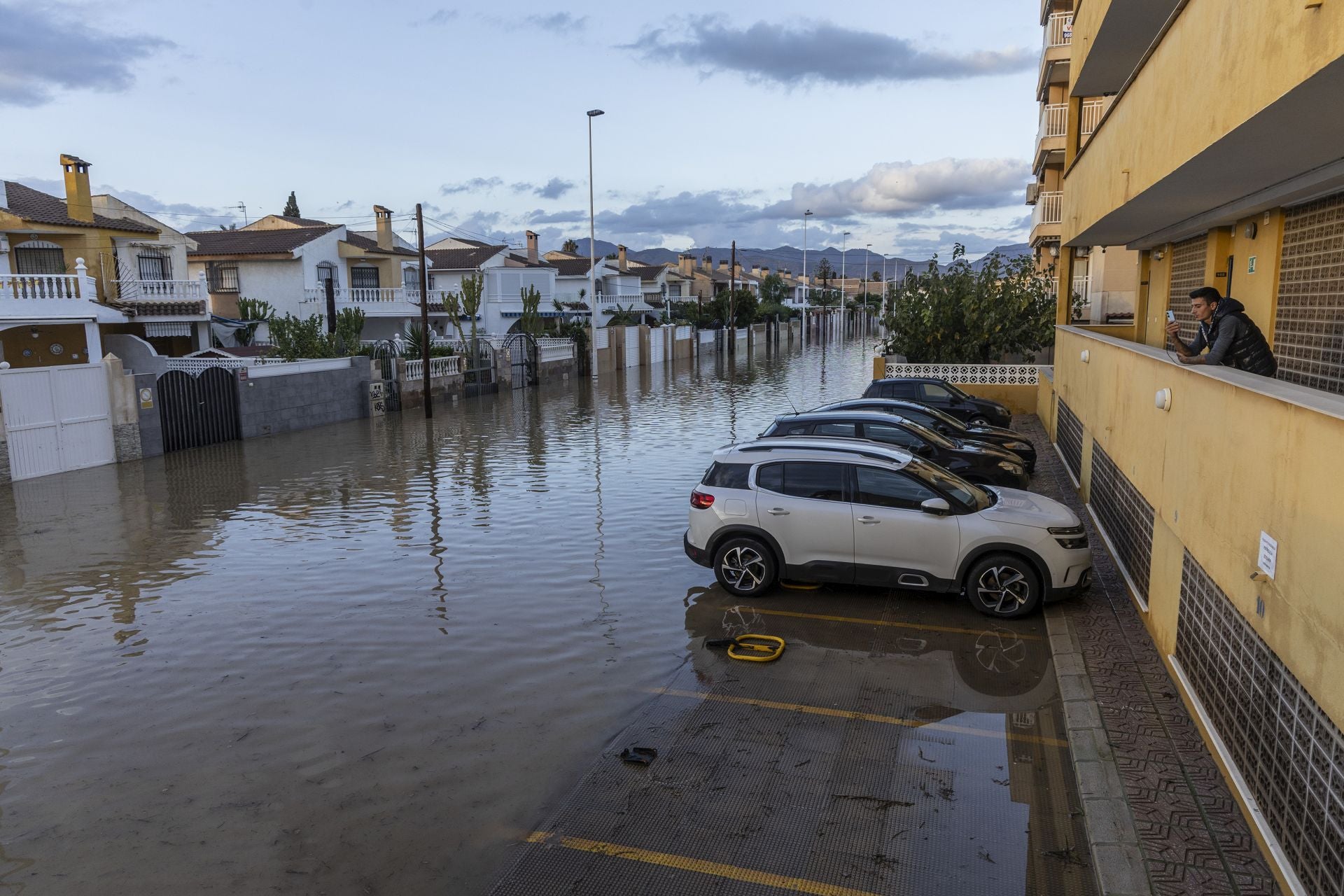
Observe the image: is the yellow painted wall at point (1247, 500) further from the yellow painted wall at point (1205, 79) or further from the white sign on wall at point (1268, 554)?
the yellow painted wall at point (1205, 79)

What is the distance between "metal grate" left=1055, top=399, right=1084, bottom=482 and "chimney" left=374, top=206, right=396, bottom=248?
40.9 meters

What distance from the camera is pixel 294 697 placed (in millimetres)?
7879

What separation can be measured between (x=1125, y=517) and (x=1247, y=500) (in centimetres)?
503

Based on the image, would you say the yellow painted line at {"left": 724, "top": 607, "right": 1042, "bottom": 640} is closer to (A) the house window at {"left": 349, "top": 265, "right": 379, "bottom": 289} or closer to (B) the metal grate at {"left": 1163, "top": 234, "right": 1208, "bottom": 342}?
(B) the metal grate at {"left": 1163, "top": 234, "right": 1208, "bottom": 342}

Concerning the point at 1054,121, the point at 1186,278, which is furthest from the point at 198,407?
the point at 1054,121

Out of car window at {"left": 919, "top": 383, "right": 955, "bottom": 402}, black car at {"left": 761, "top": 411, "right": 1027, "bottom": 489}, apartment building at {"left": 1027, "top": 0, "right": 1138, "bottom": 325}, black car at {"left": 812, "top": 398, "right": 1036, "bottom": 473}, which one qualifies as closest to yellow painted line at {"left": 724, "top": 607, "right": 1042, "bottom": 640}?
black car at {"left": 761, "top": 411, "right": 1027, "bottom": 489}

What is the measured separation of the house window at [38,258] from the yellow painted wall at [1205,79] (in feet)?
109

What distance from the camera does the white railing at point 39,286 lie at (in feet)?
83.4

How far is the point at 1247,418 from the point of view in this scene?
5770mm

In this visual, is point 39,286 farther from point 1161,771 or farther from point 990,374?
point 1161,771

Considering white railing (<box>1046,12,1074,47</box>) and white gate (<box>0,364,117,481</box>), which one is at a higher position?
white railing (<box>1046,12,1074,47</box>)

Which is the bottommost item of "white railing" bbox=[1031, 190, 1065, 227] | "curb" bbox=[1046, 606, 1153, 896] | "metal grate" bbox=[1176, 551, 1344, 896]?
"curb" bbox=[1046, 606, 1153, 896]

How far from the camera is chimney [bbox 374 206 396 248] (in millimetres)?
51844

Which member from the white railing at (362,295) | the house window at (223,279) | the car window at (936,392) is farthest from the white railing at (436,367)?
the house window at (223,279)
